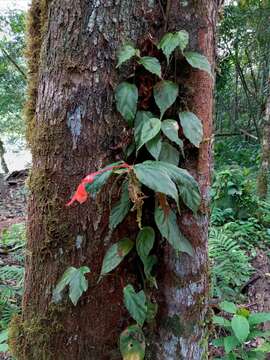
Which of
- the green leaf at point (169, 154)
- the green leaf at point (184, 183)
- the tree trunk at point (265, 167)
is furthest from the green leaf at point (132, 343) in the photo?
the tree trunk at point (265, 167)

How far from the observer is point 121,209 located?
1.01 metres

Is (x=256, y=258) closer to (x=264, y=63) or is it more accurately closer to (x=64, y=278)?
(x=64, y=278)

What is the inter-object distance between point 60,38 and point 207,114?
1.71ft

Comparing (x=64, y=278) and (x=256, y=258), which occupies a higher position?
(x=64, y=278)

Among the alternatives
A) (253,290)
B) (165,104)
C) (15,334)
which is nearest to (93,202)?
(165,104)

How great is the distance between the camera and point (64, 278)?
1.03m

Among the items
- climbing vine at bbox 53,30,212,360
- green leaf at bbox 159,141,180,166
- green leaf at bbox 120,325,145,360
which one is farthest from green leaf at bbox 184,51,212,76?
green leaf at bbox 120,325,145,360

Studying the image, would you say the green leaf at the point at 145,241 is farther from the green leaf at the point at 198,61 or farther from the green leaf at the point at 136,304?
the green leaf at the point at 198,61

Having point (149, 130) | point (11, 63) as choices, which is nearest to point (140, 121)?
point (149, 130)

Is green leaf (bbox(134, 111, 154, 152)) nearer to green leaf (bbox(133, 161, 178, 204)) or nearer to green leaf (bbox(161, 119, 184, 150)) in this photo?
green leaf (bbox(161, 119, 184, 150))

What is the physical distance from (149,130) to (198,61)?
10.0 inches

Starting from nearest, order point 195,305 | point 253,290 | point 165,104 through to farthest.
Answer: point 165,104
point 195,305
point 253,290

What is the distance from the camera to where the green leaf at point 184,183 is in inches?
34.3

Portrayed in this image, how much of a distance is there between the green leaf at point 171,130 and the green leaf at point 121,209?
0.19m
